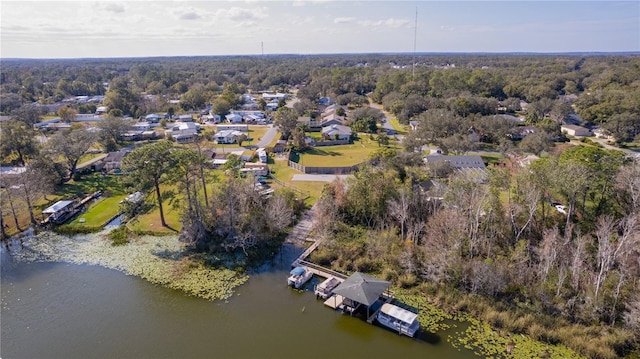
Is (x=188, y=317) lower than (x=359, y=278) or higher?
lower

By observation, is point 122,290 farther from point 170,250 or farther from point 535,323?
point 535,323

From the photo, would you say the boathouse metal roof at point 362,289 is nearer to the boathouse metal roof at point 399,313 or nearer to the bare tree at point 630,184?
the boathouse metal roof at point 399,313

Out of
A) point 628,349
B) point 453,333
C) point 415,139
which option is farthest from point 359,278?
point 415,139

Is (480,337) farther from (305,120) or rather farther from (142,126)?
(142,126)

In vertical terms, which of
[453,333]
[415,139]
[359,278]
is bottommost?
[453,333]

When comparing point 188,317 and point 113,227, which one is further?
point 113,227

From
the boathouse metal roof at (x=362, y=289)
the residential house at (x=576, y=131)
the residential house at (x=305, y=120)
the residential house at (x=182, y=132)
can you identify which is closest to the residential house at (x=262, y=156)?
the residential house at (x=182, y=132)
